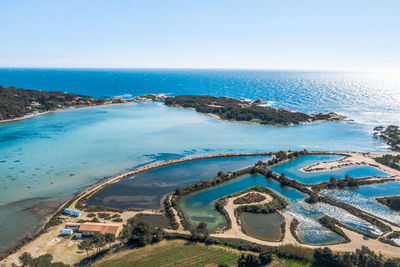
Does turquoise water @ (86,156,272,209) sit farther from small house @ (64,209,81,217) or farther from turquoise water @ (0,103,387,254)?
turquoise water @ (0,103,387,254)

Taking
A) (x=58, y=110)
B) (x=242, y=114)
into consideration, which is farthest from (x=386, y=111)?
(x=58, y=110)

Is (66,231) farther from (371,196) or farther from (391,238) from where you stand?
(371,196)

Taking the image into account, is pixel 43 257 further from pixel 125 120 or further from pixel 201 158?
pixel 125 120

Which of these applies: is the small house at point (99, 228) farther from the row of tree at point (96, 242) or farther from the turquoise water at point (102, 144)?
the turquoise water at point (102, 144)

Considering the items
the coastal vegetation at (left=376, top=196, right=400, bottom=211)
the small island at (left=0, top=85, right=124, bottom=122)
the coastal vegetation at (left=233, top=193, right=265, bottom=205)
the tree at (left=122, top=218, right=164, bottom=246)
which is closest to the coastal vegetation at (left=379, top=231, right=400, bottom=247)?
the coastal vegetation at (left=376, top=196, right=400, bottom=211)

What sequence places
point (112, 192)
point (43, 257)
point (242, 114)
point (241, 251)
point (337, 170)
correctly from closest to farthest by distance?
point (43, 257)
point (241, 251)
point (112, 192)
point (337, 170)
point (242, 114)

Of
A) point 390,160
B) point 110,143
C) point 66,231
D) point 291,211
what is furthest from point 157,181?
point 390,160
